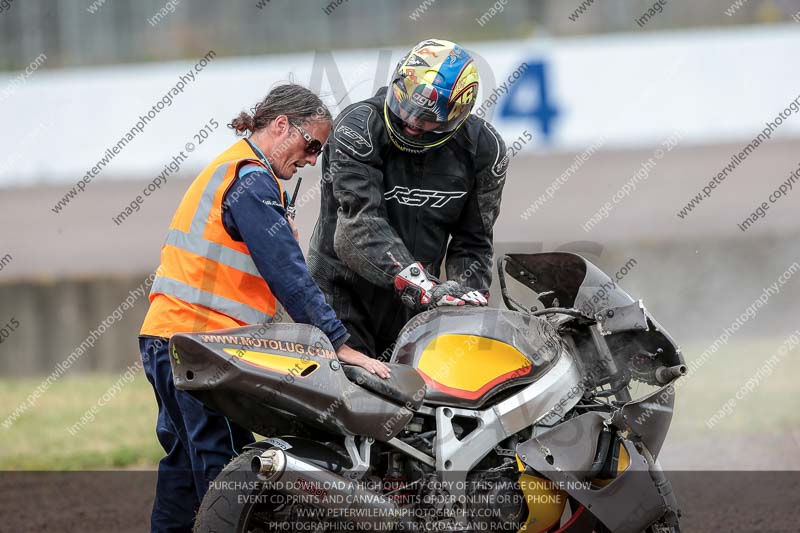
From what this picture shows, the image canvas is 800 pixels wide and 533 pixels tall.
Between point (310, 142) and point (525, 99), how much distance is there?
9729 millimetres

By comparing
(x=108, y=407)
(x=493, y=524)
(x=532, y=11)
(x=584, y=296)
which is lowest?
(x=108, y=407)

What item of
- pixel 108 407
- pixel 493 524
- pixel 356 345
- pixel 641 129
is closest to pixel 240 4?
pixel 641 129

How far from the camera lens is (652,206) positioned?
1323 cm

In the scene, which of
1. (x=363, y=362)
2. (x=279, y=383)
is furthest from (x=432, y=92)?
(x=279, y=383)

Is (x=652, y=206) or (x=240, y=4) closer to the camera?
(x=652, y=206)

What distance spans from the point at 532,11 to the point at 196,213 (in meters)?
11.9

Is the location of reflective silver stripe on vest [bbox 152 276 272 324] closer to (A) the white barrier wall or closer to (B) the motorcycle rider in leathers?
(B) the motorcycle rider in leathers

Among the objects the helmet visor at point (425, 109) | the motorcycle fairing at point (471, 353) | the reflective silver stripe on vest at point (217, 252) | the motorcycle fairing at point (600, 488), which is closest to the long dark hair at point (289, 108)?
the helmet visor at point (425, 109)

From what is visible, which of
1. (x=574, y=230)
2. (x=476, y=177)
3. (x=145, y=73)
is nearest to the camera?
(x=476, y=177)

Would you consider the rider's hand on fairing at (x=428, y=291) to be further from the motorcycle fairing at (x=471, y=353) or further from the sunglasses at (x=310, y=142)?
the sunglasses at (x=310, y=142)

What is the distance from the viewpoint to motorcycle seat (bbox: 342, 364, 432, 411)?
3678 millimetres

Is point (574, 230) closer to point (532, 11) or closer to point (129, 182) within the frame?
point (532, 11)

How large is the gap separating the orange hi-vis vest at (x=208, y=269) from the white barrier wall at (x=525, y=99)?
9.43 metres

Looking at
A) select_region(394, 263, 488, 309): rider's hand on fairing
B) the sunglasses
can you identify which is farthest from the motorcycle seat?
the sunglasses
